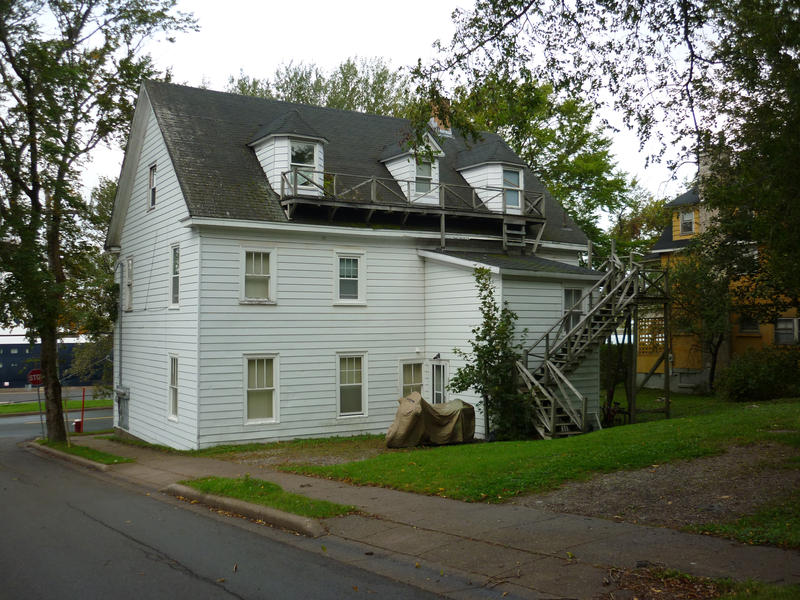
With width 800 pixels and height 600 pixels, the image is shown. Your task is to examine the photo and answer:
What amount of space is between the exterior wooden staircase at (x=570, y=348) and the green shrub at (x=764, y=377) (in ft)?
25.0

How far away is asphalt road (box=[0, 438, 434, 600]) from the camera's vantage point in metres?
6.86

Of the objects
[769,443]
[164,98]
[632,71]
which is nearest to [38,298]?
[164,98]

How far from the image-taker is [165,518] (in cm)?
1049

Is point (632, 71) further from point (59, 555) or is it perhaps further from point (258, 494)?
point (59, 555)

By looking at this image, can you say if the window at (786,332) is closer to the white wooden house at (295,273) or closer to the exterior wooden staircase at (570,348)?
the exterior wooden staircase at (570,348)

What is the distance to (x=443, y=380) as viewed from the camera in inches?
840

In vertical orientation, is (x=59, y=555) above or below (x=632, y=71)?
below

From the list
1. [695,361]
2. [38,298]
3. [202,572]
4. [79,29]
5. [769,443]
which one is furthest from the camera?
[695,361]

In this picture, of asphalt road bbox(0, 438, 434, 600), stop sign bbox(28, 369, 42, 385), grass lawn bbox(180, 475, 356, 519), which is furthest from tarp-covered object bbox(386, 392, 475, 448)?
stop sign bbox(28, 369, 42, 385)

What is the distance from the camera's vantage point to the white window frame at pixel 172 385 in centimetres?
2014

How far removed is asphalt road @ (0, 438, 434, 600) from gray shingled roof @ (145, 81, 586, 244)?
9.30 m

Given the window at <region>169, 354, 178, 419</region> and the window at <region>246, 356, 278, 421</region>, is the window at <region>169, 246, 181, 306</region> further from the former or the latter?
the window at <region>246, 356, 278, 421</region>

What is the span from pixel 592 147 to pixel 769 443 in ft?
89.0

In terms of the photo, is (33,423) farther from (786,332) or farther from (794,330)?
(794,330)
